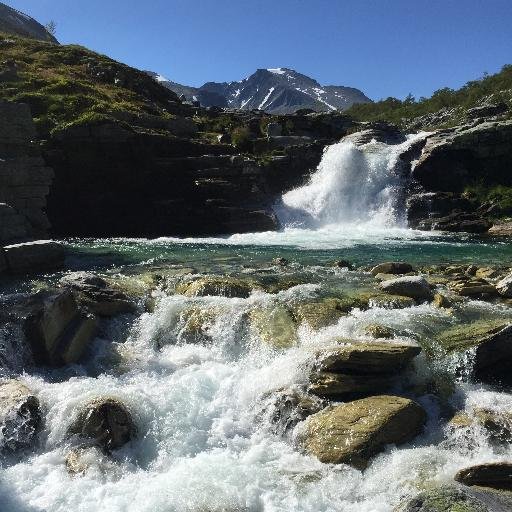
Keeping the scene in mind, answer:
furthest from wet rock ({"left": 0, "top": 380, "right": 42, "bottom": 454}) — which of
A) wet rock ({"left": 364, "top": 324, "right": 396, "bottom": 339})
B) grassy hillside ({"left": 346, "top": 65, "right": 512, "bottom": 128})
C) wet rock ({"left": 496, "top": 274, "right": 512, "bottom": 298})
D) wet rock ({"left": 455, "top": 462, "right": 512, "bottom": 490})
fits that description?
grassy hillside ({"left": 346, "top": 65, "right": 512, "bottom": 128})

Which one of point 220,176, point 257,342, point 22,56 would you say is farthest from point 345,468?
point 22,56

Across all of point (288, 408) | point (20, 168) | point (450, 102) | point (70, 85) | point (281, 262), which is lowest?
point (288, 408)

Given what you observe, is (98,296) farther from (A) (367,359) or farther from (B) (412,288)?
(B) (412,288)

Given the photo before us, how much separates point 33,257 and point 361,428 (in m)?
16.5

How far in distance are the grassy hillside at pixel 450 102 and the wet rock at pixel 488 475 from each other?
7796cm

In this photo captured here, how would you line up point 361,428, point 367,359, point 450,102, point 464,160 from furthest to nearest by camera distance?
1. point 450,102
2. point 464,160
3. point 367,359
4. point 361,428

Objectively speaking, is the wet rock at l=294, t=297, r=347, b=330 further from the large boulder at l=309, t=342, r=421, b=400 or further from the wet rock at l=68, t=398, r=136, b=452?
the wet rock at l=68, t=398, r=136, b=452

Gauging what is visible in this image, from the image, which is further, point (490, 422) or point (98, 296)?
point (98, 296)

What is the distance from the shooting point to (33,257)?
2166 cm

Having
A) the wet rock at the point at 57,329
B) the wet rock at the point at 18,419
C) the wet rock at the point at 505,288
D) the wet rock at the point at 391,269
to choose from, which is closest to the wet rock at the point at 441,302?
the wet rock at the point at 505,288

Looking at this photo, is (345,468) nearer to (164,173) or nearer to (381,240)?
(381,240)

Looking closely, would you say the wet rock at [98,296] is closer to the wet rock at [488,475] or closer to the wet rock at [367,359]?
the wet rock at [367,359]

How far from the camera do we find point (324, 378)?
12.1 meters

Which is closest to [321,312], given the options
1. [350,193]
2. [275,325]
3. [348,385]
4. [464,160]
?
[275,325]
